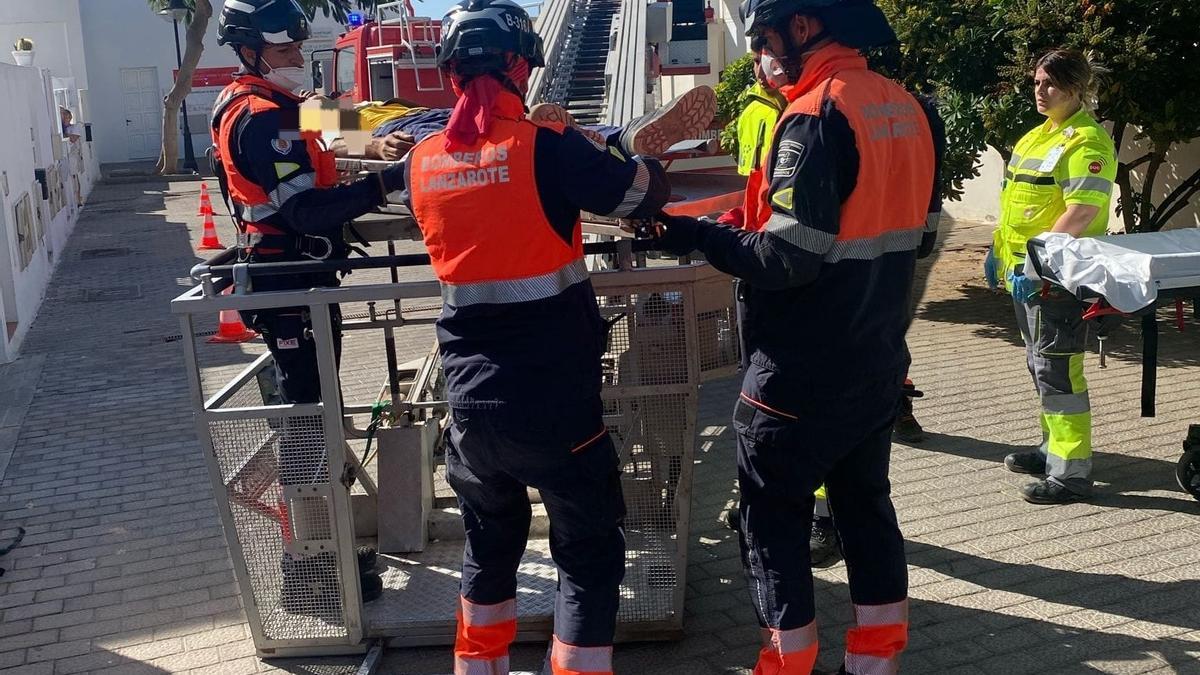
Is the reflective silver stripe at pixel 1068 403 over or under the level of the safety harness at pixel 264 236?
under

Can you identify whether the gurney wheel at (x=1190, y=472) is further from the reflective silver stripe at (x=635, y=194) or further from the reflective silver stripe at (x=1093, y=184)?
the reflective silver stripe at (x=635, y=194)

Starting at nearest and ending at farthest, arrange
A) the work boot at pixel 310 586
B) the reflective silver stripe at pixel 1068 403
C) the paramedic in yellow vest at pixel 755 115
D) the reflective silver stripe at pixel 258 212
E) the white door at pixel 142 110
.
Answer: the work boot at pixel 310 586 < the reflective silver stripe at pixel 258 212 < the paramedic in yellow vest at pixel 755 115 < the reflective silver stripe at pixel 1068 403 < the white door at pixel 142 110

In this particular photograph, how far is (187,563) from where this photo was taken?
5.21 meters

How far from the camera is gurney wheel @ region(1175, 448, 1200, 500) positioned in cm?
509

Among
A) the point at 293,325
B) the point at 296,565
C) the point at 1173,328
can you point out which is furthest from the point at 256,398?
the point at 1173,328

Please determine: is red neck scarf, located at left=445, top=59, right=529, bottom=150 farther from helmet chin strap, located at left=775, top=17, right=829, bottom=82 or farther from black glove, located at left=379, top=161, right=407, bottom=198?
helmet chin strap, located at left=775, top=17, right=829, bottom=82

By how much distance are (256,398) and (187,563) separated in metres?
1.21

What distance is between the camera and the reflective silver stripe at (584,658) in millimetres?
3291

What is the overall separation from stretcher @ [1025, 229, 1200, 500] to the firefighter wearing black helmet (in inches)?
114

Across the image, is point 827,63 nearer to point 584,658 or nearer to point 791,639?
point 791,639

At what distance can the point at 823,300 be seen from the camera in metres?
3.22

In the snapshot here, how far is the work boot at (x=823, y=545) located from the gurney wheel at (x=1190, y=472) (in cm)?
173

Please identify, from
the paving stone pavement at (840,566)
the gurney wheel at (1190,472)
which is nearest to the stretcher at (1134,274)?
the gurney wheel at (1190,472)

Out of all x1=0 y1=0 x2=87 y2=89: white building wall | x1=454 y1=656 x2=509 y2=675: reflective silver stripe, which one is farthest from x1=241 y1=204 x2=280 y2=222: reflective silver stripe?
x1=0 y1=0 x2=87 y2=89: white building wall
